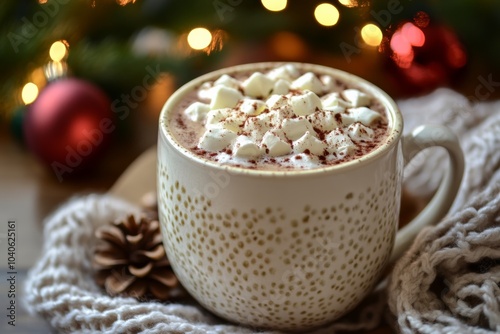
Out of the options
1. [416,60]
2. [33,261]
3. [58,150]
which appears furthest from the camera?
[416,60]

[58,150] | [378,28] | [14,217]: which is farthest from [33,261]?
[378,28]

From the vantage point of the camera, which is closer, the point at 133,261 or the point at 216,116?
the point at 216,116

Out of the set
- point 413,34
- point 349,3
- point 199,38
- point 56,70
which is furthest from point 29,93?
point 413,34

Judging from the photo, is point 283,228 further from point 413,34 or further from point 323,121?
point 413,34

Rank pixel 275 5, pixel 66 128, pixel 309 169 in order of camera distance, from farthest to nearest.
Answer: pixel 275 5 < pixel 66 128 < pixel 309 169

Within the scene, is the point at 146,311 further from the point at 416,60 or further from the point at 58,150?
the point at 416,60

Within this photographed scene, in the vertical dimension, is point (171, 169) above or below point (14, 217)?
above
